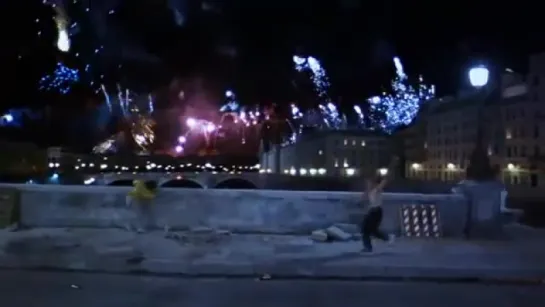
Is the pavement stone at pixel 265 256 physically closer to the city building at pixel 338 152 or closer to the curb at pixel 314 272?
the curb at pixel 314 272

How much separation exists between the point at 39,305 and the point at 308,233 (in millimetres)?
8653

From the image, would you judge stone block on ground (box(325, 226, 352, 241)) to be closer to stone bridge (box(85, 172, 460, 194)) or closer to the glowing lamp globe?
the glowing lamp globe

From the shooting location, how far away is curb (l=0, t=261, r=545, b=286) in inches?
515

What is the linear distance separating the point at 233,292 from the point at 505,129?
3018 inches

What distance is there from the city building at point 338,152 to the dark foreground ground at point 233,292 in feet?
221

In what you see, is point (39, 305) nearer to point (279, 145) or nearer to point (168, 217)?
point (168, 217)

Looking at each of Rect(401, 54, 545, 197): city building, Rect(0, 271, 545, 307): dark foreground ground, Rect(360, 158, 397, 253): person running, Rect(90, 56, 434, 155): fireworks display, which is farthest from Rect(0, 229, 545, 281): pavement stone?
Rect(401, 54, 545, 197): city building

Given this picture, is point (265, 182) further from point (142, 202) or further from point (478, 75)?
point (478, 75)

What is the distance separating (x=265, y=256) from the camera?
14602 mm

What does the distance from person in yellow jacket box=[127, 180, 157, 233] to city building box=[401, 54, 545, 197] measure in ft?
185

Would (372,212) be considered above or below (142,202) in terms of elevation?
below

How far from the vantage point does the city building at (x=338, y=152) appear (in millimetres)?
85125

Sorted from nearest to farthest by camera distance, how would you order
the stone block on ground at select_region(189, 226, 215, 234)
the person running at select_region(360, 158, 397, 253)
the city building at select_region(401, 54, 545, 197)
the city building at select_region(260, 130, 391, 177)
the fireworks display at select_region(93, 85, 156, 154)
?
the person running at select_region(360, 158, 397, 253) < the stone block on ground at select_region(189, 226, 215, 234) < the city building at select_region(401, 54, 545, 197) < the fireworks display at select_region(93, 85, 156, 154) < the city building at select_region(260, 130, 391, 177)

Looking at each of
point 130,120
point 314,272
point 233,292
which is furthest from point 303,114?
point 233,292
